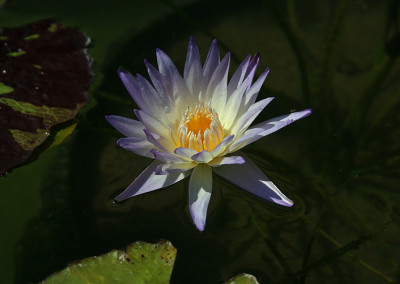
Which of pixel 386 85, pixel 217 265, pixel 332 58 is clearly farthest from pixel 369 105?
pixel 217 265

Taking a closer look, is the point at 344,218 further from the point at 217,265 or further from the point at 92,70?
the point at 92,70

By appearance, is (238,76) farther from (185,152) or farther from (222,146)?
(185,152)

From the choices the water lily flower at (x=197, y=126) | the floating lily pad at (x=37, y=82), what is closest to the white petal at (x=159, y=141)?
the water lily flower at (x=197, y=126)

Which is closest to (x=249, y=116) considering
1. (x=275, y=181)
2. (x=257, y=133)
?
(x=257, y=133)

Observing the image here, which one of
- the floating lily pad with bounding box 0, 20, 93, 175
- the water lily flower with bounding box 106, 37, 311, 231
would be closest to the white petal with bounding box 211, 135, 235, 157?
the water lily flower with bounding box 106, 37, 311, 231

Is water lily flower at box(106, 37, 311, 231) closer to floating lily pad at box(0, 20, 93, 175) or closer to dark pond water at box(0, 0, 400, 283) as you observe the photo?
dark pond water at box(0, 0, 400, 283)

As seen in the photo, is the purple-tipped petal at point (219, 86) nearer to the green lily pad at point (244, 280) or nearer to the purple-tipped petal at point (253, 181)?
the purple-tipped petal at point (253, 181)

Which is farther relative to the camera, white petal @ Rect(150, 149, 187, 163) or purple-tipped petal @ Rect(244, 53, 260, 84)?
purple-tipped petal @ Rect(244, 53, 260, 84)

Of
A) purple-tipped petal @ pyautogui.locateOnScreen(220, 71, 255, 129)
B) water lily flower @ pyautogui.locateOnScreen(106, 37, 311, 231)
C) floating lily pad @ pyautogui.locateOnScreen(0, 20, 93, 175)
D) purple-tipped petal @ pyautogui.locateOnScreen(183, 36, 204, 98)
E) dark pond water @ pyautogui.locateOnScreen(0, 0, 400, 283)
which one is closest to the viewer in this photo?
water lily flower @ pyautogui.locateOnScreen(106, 37, 311, 231)
